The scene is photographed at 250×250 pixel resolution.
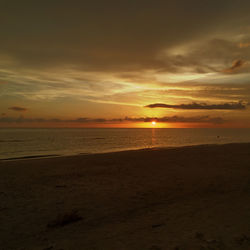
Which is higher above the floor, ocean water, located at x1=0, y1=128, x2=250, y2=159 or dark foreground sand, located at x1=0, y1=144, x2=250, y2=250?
dark foreground sand, located at x1=0, y1=144, x2=250, y2=250

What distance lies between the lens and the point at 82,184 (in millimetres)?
13109

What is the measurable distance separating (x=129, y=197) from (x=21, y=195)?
18.9ft

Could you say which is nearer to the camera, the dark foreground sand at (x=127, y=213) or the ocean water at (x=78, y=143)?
the dark foreground sand at (x=127, y=213)

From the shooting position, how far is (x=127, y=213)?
8180 millimetres

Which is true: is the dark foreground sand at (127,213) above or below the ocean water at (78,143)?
above

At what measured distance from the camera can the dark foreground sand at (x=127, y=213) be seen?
578 cm

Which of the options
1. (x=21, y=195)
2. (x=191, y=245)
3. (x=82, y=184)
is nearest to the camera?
(x=191, y=245)

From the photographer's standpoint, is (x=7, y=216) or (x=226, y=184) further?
(x=226, y=184)

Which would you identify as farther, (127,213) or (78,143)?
(78,143)

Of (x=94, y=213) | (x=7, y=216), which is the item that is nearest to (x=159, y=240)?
(x=94, y=213)

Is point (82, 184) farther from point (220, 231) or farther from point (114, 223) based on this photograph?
point (220, 231)

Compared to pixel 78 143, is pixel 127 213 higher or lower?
higher

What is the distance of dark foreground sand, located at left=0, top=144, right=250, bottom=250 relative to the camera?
19.0 feet

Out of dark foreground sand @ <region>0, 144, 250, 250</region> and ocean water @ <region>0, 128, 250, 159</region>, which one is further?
ocean water @ <region>0, 128, 250, 159</region>
